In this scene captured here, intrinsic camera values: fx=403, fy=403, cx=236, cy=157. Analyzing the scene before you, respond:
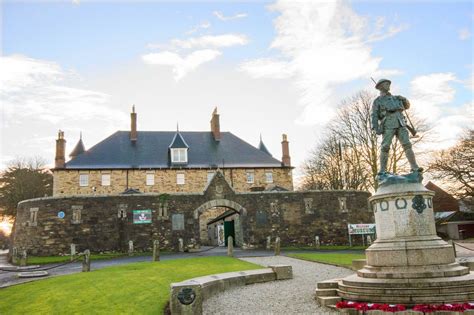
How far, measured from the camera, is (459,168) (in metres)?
33.9

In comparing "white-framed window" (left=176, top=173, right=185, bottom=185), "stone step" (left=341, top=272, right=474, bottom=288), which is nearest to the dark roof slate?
"white-framed window" (left=176, top=173, right=185, bottom=185)

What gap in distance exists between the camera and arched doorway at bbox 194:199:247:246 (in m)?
29.8

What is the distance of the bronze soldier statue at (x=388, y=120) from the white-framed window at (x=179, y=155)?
100ft

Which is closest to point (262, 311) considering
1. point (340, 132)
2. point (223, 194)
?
point (223, 194)

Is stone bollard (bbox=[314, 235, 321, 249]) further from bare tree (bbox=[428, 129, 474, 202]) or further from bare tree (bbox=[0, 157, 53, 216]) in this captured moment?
bare tree (bbox=[0, 157, 53, 216])

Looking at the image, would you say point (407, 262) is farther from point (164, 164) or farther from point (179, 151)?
point (179, 151)

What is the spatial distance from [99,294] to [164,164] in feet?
96.8

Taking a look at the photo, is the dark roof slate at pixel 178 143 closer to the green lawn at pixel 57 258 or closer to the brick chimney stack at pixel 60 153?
the brick chimney stack at pixel 60 153

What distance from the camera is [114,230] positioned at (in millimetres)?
28406

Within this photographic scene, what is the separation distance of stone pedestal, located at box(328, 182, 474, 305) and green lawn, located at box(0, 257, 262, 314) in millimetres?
4447

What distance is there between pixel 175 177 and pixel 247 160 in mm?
7630

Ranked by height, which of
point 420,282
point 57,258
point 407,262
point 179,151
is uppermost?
point 179,151

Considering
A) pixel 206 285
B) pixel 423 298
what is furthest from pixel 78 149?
pixel 423 298

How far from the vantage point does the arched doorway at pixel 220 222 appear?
29.8 m
